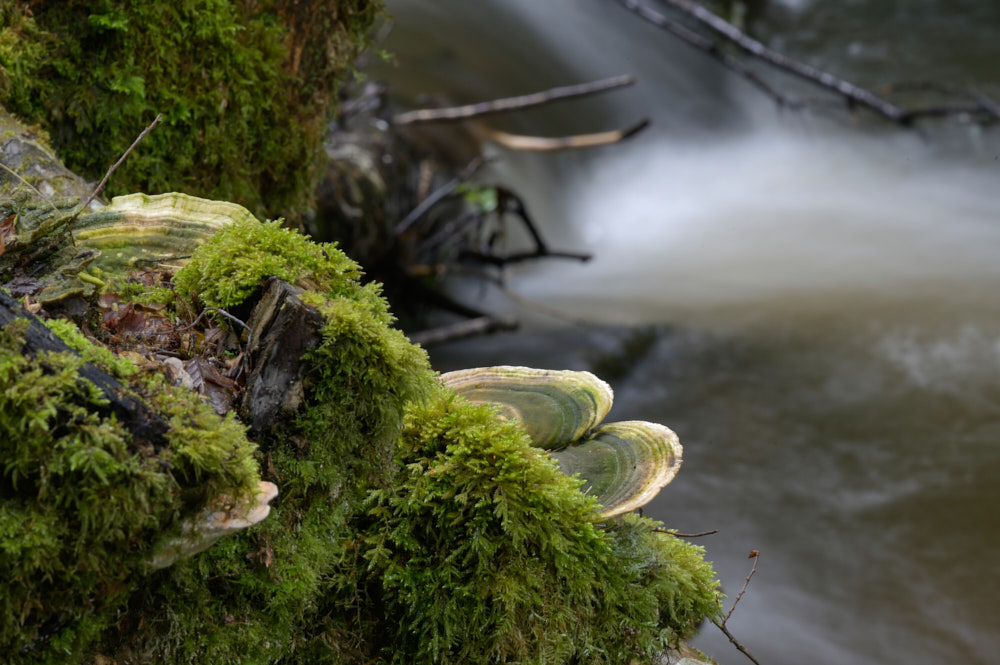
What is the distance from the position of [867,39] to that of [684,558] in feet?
53.0

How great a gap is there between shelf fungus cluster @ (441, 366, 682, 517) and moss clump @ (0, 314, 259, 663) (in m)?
0.90

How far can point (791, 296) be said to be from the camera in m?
9.28

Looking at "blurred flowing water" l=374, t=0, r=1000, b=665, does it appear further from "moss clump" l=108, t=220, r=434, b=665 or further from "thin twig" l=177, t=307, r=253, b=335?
"thin twig" l=177, t=307, r=253, b=335

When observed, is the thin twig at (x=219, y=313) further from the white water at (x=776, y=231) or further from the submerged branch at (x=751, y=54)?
the white water at (x=776, y=231)

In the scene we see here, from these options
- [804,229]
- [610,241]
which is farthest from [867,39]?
[610,241]

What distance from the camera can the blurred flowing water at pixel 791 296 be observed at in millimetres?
5066

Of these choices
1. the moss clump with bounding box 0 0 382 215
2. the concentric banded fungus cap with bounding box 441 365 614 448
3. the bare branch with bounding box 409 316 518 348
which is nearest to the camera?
the concentric banded fungus cap with bounding box 441 365 614 448

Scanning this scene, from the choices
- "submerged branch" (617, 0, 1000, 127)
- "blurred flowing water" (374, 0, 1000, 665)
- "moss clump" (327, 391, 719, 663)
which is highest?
"submerged branch" (617, 0, 1000, 127)

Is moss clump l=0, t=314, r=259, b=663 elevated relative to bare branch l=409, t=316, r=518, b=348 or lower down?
elevated

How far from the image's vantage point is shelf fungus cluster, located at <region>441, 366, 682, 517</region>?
211cm

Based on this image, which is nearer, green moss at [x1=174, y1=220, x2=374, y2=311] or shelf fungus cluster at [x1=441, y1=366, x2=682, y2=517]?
green moss at [x1=174, y1=220, x2=374, y2=311]

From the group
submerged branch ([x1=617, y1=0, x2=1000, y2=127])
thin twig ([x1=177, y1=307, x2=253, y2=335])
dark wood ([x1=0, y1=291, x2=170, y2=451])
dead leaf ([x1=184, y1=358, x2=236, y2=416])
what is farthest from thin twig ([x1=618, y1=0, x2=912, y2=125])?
dark wood ([x1=0, y1=291, x2=170, y2=451])

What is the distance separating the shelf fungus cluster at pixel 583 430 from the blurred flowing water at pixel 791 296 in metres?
2.72

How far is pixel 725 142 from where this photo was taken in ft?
47.8
